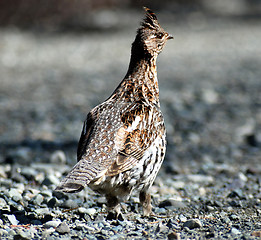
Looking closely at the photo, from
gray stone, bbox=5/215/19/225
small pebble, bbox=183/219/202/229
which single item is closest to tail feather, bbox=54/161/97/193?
gray stone, bbox=5/215/19/225

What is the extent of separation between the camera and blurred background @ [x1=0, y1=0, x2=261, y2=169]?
877 cm

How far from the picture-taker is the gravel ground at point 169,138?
4.56 metres

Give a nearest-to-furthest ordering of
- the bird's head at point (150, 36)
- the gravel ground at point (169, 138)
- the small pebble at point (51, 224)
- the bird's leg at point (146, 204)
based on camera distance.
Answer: the small pebble at point (51, 224), the gravel ground at point (169, 138), the bird's leg at point (146, 204), the bird's head at point (150, 36)

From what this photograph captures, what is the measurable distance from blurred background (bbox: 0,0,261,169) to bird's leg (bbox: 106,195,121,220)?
234 cm

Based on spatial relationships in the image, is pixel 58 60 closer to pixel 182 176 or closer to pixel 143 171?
pixel 182 176

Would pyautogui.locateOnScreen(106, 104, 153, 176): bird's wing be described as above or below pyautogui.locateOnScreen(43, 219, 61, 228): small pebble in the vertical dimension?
above

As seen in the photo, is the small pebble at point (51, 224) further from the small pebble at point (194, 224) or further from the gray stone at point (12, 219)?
the small pebble at point (194, 224)

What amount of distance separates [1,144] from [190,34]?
1828 cm

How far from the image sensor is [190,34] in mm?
25297

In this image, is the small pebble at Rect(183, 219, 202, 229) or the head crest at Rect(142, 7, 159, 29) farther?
the head crest at Rect(142, 7, 159, 29)

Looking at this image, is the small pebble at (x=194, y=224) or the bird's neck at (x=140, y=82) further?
the bird's neck at (x=140, y=82)

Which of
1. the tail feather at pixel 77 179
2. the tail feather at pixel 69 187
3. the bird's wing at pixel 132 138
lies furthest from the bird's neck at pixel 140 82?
the tail feather at pixel 69 187

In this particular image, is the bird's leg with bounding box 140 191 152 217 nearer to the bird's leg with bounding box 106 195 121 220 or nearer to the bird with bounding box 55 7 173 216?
the bird with bounding box 55 7 173 216

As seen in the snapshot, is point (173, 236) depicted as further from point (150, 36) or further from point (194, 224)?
point (150, 36)
